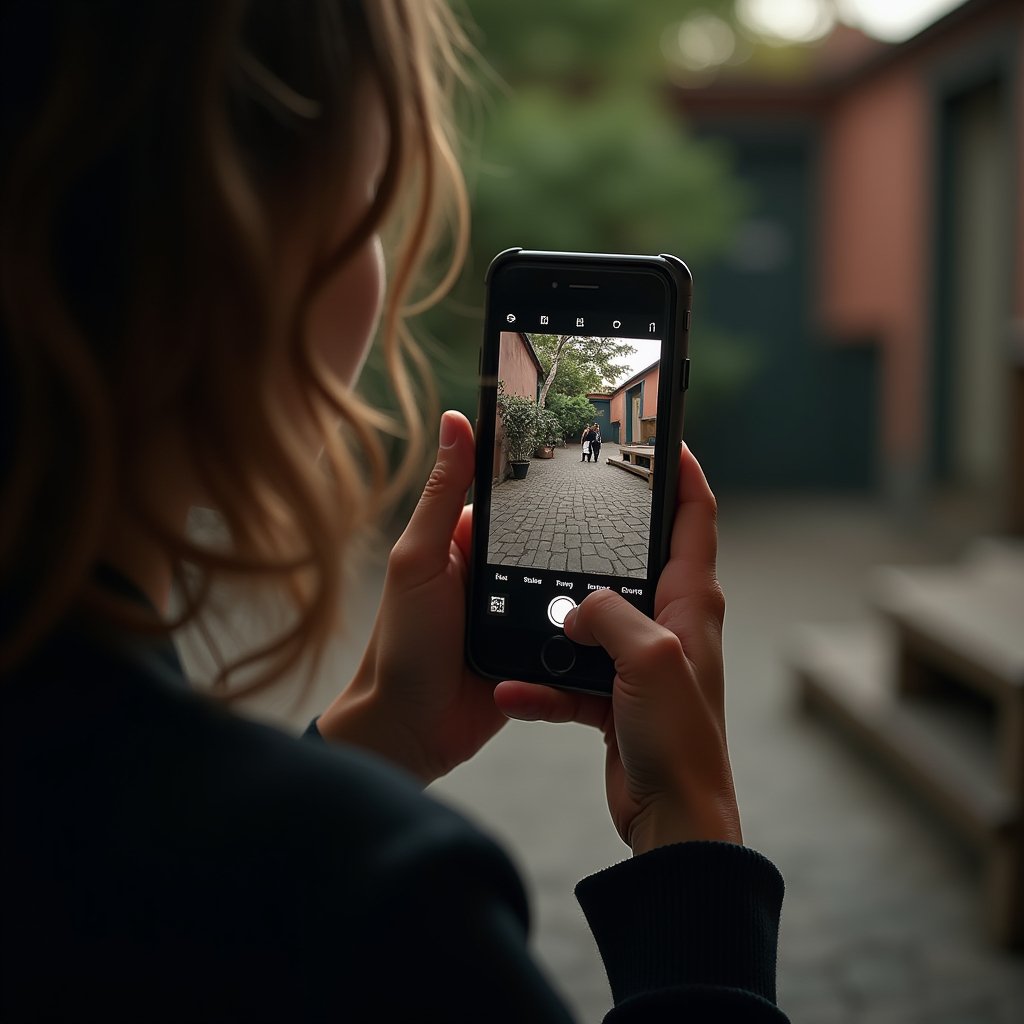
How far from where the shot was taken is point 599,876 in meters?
0.48

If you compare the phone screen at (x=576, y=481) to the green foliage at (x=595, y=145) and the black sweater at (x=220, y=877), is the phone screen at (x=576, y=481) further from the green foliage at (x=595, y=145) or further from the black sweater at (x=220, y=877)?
the green foliage at (x=595, y=145)

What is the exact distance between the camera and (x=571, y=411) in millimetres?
604

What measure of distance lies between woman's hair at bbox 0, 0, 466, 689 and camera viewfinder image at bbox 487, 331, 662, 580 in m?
0.25

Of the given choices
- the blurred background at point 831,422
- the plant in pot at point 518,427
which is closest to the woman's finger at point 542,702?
the plant in pot at point 518,427

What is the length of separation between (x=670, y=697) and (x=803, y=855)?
1.41 meters

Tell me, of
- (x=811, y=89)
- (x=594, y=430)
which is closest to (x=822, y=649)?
(x=594, y=430)

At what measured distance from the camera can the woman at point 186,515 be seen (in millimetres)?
282

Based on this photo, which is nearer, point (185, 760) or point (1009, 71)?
point (185, 760)

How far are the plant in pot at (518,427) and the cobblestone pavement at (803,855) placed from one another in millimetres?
404

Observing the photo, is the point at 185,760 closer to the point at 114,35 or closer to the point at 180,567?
the point at 180,567

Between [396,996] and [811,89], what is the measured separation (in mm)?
5514

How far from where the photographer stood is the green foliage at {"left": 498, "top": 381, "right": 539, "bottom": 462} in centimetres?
61

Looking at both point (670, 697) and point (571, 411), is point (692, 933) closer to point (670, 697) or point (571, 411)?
point (670, 697)

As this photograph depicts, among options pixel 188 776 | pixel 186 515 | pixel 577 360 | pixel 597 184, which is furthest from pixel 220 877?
A: pixel 597 184
